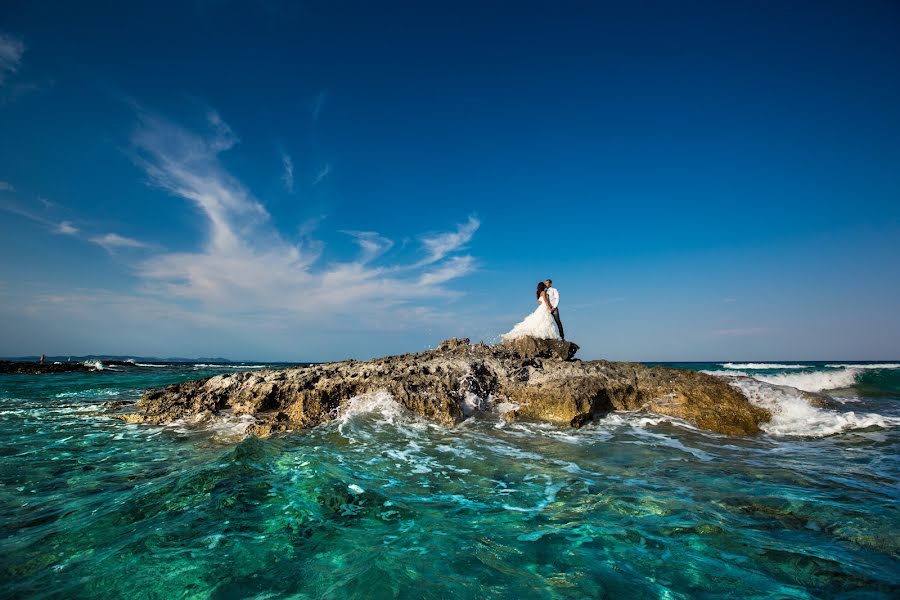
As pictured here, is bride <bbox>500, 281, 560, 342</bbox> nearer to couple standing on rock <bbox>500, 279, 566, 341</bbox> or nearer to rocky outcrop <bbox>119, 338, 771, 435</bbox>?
couple standing on rock <bbox>500, 279, 566, 341</bbox>

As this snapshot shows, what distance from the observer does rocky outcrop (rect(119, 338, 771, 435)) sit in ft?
31.1

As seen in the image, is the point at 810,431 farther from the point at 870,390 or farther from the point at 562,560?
the point at 870,390

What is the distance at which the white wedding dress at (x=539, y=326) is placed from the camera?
47.4 ft

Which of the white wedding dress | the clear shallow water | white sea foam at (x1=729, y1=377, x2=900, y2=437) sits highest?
the white wedding dress

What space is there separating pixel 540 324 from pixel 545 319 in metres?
0.26

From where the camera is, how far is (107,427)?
Answer: 9516 mm

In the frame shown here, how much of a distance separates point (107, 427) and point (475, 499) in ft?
31.6

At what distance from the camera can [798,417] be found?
30.8 feet

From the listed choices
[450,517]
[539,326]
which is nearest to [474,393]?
[539,326]

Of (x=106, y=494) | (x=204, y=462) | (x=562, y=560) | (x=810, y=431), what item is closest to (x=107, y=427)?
(x=204, y=462)

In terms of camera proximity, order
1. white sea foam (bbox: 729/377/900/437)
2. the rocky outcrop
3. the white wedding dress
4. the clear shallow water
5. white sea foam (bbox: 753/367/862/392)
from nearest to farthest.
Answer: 1. the clear shallow water
2. white sea foam (bbox: 729/377/900/437)
3. the rocky outcrop
4. the white wedding dress
5. white sea foam (bbox: 753/367/862/392)

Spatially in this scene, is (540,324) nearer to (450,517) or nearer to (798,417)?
(798,417)

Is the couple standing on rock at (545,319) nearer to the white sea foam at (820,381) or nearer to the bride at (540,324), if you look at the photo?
the bride at (540,324)

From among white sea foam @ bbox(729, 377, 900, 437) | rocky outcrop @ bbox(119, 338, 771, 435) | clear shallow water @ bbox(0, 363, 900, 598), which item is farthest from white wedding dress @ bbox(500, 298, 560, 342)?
clear shallow water @ bbox(0, 363, 900, 598)
